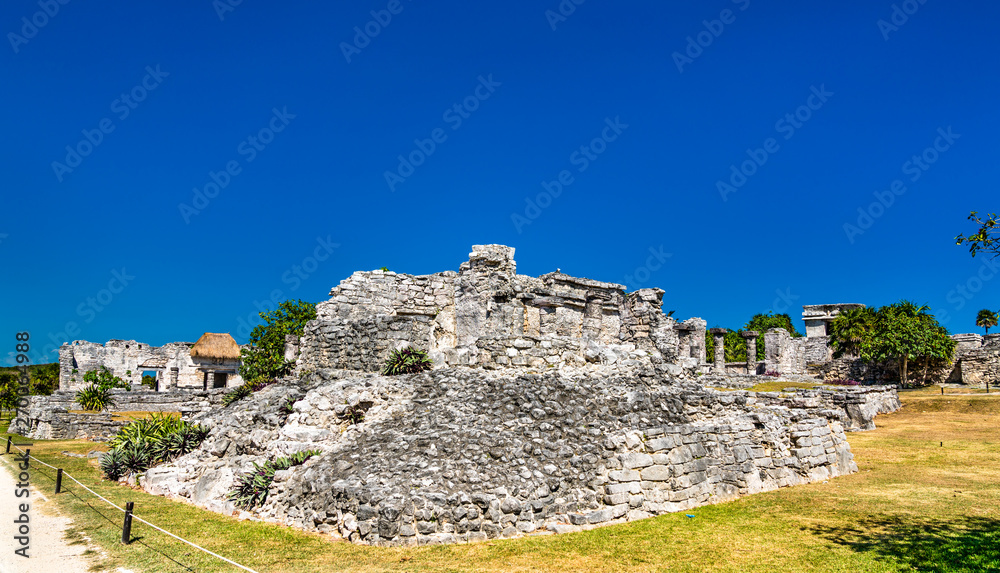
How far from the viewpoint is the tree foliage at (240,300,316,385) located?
29781 mm

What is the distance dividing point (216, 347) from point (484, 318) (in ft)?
83.3

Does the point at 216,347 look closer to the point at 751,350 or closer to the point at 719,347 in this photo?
the point at 719,347

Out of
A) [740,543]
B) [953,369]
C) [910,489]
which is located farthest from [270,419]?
[953,369]

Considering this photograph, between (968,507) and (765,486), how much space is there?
Result: 2800 mm

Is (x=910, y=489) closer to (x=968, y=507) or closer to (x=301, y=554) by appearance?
(x=968, y=507)

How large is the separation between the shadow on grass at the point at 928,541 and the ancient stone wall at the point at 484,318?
5.18 metres

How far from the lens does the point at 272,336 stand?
101 feet

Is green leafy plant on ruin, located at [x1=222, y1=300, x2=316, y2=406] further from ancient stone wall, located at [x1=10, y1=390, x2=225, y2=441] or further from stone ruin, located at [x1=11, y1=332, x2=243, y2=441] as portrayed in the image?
ancient stone wall, located at [x1=10, y1=390, x2=225, y2=441]

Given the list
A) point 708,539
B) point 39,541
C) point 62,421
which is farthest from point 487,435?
point 62,421

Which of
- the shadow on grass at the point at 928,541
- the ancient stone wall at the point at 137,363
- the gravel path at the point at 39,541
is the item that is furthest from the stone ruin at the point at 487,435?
the ancient stone wall at the point at 137,363

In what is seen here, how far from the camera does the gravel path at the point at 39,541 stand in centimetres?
636

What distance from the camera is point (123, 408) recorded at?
2466cm

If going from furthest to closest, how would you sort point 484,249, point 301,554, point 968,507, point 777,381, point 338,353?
point 777,381
point 484,249
point 338,353
point 968,507
point 301,554

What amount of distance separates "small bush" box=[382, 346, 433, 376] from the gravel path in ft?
19.0
